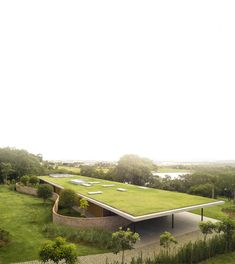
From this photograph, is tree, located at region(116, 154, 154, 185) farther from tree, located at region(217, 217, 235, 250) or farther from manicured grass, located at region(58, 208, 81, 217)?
tree, located at region(217, 217, 235, 250)

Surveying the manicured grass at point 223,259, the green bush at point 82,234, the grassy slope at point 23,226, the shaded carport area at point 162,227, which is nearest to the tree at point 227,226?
the manicured grass at point 223,259

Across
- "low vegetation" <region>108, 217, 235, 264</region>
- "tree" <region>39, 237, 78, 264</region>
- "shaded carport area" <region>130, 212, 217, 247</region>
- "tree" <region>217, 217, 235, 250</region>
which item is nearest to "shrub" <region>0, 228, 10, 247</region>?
"tree" <region>39, 237, 78, 264</region>

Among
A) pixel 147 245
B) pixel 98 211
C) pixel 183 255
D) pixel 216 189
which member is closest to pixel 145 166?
pixel 216 189

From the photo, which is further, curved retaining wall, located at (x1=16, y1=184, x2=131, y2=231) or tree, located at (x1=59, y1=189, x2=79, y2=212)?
tree, located at (x1=59, y1=189, x2=79, y2=212)

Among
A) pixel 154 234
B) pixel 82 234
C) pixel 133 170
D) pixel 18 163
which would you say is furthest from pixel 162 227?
pixel 18 163

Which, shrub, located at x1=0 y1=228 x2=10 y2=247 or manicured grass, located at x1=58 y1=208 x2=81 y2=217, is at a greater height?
shrub, located at x1=0 y1=228 x2=10 y2=247
